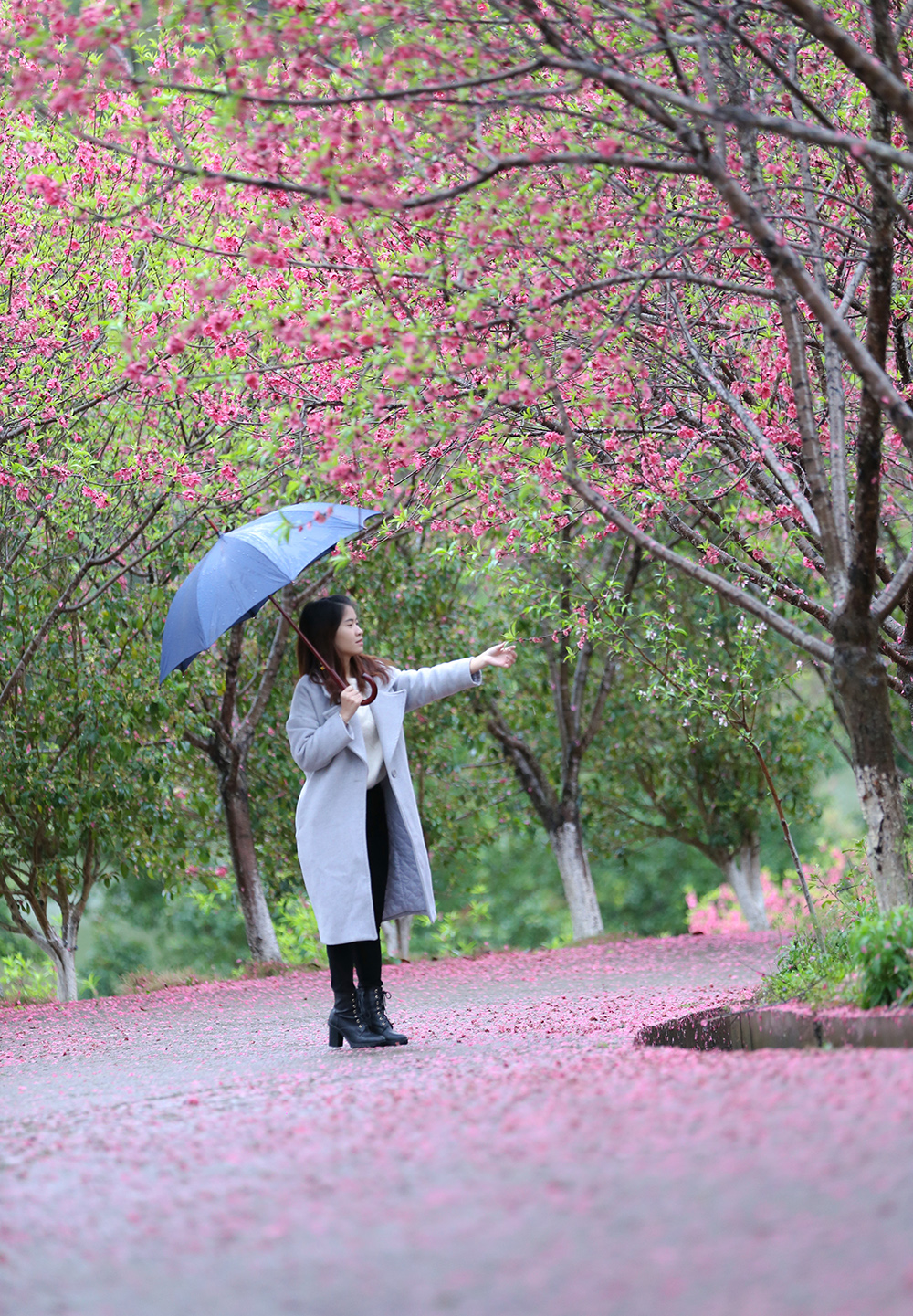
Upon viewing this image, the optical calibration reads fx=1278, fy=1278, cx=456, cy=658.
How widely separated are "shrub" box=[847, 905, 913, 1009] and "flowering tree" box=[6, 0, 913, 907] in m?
0.56

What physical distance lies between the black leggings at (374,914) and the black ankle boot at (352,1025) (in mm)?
52

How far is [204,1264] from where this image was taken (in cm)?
250

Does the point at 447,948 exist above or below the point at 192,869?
below

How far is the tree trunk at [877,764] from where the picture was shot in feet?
16.5

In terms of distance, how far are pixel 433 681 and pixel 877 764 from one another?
2.10m

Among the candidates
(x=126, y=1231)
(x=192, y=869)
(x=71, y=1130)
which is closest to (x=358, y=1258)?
(x=126, y=1231)

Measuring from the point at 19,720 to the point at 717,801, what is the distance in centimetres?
810

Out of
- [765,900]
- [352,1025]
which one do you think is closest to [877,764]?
[352,1025]

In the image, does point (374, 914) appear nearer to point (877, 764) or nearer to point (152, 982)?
point (877, 764)

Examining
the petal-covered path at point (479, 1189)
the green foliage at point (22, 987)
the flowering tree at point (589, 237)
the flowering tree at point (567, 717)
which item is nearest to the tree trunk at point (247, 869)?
the green foliage at point (22, 987)

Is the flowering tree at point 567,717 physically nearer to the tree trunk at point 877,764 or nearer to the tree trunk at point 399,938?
the tree trunk at point 399,938

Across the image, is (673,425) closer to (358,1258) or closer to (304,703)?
(304,703)

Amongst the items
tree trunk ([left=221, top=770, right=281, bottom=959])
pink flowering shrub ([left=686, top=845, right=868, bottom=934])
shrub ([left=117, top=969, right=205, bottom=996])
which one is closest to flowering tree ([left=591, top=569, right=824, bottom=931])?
pink flowering shrub ([left=686, top=845, right=868, bottom=934])

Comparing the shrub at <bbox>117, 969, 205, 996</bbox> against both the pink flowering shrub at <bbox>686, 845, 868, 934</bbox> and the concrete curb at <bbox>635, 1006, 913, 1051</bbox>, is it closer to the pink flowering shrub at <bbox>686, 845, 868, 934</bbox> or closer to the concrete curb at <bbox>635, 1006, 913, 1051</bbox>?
the pink flowering shrub at <bbox>686, 845, 868, 934</bbox>
